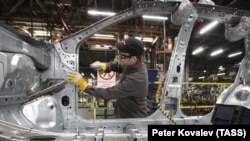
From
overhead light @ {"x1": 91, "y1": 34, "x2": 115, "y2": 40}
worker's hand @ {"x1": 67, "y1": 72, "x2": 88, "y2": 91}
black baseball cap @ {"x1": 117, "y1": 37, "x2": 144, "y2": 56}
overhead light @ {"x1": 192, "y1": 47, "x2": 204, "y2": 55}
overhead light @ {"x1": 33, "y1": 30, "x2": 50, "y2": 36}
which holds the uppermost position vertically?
overhead light @ {"x1": 33, "y1": 30, "x2": 50, "y2": 36}

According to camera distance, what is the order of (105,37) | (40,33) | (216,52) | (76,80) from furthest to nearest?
(216,52) < (40,33) < (105,37) < (76,80)

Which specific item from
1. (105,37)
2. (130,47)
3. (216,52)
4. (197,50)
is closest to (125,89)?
(130,47)

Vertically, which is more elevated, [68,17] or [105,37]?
[68,17]

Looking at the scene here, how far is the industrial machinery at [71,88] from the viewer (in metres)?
1.63

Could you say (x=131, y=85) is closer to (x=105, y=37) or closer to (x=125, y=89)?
(x=125, y=89)

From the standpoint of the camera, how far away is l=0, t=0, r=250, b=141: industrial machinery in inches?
64.1

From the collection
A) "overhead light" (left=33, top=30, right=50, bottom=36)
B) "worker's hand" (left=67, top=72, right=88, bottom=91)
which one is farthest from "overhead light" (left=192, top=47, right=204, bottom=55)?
"worker's hand" (left=67, top=72, right=88, bottom=91)

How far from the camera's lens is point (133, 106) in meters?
2.66

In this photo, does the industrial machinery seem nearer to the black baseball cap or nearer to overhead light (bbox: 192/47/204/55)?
the black baseball cap

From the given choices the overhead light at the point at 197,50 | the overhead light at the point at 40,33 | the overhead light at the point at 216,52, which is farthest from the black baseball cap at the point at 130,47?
the overhead light at the point at 216,52

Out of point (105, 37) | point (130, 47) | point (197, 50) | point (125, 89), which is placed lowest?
point (125, 89)

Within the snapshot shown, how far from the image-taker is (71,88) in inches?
89.6

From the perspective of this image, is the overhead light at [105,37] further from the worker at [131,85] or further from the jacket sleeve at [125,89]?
the jacket sleeve at [125,89]

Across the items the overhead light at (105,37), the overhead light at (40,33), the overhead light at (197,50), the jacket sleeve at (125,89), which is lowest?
the jacket sleeve at (125,89)
